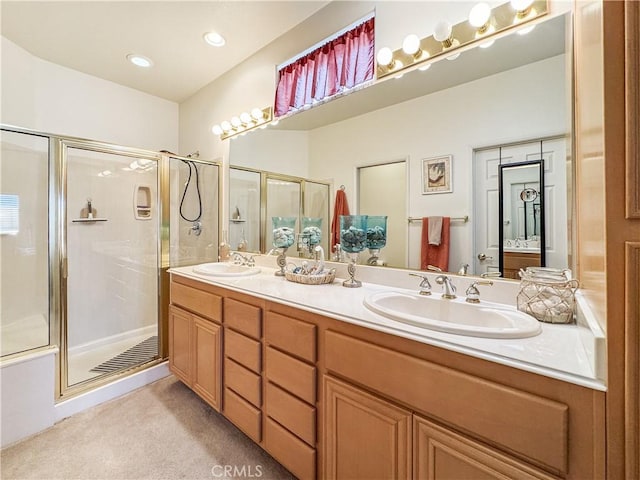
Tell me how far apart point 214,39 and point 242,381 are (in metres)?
2.38

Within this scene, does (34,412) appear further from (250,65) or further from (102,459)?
(250,65)

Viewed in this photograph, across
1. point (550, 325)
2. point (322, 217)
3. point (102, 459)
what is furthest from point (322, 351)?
point (102, 459)

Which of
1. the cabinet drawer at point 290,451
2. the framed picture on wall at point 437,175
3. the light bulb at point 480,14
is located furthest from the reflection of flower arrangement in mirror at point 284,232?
the light bulb at point 480,14

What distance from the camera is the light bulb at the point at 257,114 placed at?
224 cm

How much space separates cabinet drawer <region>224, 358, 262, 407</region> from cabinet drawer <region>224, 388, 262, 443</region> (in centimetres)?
3

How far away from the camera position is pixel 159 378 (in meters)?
2.27

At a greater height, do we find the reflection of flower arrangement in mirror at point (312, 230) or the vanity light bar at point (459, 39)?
the vanity light bar at point (459, 39)

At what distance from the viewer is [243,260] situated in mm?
2320

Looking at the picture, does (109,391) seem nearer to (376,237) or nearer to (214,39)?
(376,237)

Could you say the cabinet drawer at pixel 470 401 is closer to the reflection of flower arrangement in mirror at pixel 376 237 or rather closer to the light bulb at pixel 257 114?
the reflection of flower arrangement in mirror at pixel 376 237

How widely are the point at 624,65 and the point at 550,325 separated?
30.3 inches

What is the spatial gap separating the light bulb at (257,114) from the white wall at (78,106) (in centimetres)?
141

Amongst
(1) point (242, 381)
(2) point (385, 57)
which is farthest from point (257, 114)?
(1) point (242, 381)

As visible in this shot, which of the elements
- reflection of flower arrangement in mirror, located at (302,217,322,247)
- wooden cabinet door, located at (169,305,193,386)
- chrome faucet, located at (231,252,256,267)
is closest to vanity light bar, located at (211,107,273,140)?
reflection of flower arrangement in mirror, located at (302,217,322,247)
